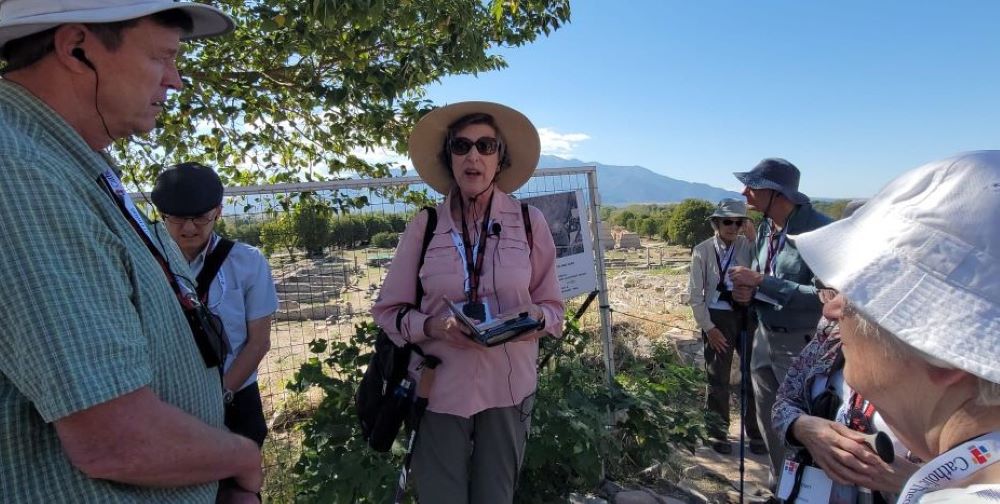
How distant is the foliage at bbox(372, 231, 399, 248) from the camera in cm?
351

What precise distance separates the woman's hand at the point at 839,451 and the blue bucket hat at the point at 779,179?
1883 millimetres

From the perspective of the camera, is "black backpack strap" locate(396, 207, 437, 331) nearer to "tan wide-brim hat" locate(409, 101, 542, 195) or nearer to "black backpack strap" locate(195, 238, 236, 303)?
"tan wide-brim hat" locate(409, 101, 542, 195)

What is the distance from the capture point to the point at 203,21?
4.64ft

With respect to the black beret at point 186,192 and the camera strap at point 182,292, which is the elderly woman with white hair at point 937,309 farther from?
the black beret at point 186,192

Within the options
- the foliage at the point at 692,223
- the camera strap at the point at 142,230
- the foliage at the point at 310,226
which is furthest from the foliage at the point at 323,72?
the foliage at the point at 692,223

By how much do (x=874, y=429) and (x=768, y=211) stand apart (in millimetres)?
2021

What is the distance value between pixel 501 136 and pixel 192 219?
4.85 ft

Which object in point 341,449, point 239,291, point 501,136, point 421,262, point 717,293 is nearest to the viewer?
point 421,262

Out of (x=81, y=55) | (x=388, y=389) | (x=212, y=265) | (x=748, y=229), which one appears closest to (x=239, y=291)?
(x=212, y=265)

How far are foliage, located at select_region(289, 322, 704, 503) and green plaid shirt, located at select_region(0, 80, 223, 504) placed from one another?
185cm

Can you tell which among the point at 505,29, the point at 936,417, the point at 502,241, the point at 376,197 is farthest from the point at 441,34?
the point at 936,417

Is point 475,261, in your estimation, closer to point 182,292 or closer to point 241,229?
point 182,292

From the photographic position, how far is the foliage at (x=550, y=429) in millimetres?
2791

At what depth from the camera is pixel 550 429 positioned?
3.16 meters
